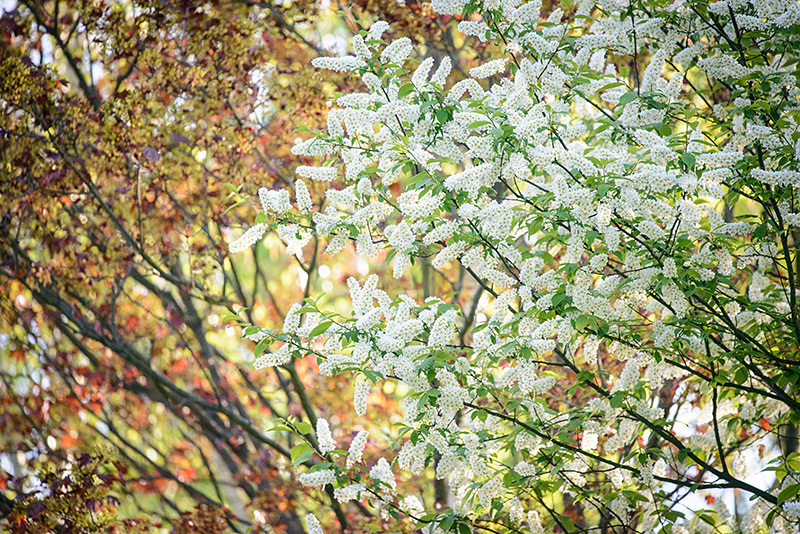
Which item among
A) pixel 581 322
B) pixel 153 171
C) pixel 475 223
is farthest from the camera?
pixel 153 171

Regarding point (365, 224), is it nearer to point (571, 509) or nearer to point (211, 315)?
point (571, 509)

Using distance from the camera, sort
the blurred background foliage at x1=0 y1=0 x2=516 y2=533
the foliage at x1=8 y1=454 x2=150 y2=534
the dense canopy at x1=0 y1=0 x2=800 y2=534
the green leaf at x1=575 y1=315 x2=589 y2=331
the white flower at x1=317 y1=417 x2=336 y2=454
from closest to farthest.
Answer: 1. the green leaf at x1=575 y1=315 x2=589 y2=331
2. the dense canopy at x1=0 y1=0 x2=800 y2=534
3. the white flower at x1=317 y1=417 x2=336 y2=454
4. the foliage at x1=8 y1=454 x2=150 y2=534
5. the blurred background foliage at x1=0 y1=0 x2=516 y2=533

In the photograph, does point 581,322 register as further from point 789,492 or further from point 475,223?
point 789,492

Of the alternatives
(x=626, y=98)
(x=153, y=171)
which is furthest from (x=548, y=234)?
(x=153, y=171)

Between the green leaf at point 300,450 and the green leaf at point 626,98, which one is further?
the green leaf at point 626,98

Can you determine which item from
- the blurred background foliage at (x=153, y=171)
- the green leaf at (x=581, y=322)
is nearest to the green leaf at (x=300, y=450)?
the green leaf at (x=581, y=322)

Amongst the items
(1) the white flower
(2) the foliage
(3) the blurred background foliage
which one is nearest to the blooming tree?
(1) the white flower

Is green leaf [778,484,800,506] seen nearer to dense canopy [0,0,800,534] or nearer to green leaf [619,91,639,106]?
dense canopy [0,0,800,534]

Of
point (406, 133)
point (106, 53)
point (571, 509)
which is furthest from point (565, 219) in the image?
point (106, 53)

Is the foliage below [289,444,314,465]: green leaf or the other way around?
the other way around

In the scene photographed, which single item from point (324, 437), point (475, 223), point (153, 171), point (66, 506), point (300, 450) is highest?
point (153, 171)

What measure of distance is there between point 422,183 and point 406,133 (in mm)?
464

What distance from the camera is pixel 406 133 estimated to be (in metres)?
2.86

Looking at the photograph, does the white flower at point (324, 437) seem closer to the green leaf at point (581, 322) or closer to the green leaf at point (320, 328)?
the green leaf at point (320, 328)
